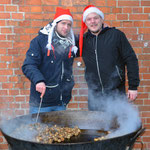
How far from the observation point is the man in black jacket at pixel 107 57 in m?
2.94

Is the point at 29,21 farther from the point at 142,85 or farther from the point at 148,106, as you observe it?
the point at 148,106

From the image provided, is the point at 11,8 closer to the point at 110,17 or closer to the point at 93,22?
the point at 93,22

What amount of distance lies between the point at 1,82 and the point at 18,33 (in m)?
0.74

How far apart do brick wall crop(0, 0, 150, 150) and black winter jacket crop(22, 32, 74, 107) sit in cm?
52

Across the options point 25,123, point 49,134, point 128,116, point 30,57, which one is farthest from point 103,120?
point 30,57

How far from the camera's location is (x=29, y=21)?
3.32 metres

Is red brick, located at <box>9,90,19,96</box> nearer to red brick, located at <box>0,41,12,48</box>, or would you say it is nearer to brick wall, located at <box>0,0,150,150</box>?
brick wall, located at <box>0,0,150,150</box>

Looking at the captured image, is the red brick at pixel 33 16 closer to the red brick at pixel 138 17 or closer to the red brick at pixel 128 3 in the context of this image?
the red brick at pixel 128 3

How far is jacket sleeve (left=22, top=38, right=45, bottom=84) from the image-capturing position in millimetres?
2414

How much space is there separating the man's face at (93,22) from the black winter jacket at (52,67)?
347 millimetres

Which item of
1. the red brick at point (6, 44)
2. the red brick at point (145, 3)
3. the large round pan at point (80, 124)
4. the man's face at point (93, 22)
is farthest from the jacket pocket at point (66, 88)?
the red brick at point (145, 3)

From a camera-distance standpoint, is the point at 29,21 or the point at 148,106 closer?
the point at 29,21

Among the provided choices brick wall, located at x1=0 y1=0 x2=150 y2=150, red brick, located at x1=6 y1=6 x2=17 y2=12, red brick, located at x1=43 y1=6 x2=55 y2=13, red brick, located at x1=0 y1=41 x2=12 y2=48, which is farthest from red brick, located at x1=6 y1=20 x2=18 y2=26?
red brick, located at x1=43 y1=6 x2=55 y2=13

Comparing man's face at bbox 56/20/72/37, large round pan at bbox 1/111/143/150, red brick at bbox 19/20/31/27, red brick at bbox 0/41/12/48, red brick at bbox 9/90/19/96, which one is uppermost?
Result: red brick at bbox 19/20/31/27
